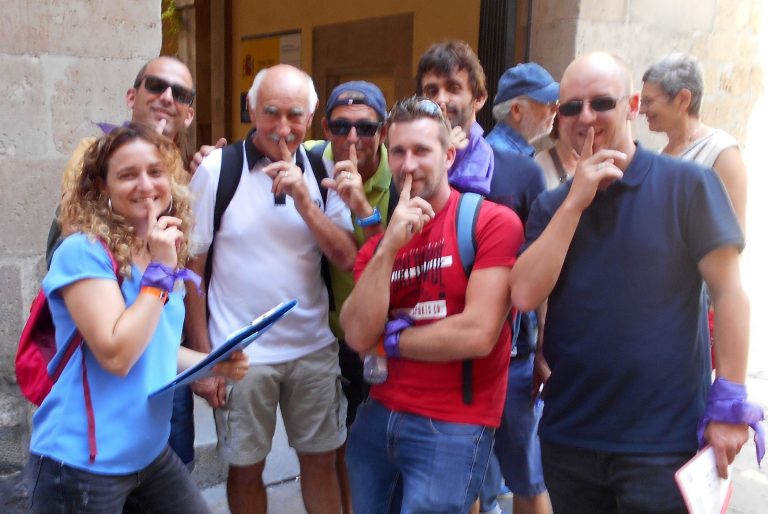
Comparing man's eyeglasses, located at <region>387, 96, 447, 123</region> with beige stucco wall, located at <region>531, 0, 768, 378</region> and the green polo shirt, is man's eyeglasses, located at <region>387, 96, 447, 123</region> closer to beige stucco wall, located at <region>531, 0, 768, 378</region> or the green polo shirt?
the green polo shirt

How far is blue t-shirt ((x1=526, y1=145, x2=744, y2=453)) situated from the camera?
2191 mm

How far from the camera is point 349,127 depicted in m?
2.99

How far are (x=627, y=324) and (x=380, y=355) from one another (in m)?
0.76

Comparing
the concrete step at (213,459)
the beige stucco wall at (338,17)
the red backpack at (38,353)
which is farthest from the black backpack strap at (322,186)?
the beige stucco wall at (338,17)

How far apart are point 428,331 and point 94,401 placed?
0.95 m

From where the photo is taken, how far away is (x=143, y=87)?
10.3 feet

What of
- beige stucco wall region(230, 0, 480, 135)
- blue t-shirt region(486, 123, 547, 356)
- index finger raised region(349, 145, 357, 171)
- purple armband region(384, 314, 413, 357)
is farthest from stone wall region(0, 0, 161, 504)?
beige stucco wall region(230, 0, 480, 135)

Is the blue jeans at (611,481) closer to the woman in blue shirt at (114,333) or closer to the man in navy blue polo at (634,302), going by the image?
the man in navy blue polo at (634,302)

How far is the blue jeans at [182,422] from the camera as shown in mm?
3006

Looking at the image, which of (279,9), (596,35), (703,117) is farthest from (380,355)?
(279,9)

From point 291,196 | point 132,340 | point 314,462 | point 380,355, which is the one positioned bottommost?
point 314,462

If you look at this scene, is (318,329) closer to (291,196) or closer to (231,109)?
(291,196)

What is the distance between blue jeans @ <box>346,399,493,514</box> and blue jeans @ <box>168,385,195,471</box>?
2.54 ft

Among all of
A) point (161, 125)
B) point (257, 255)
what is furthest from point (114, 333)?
point (161, 125)
